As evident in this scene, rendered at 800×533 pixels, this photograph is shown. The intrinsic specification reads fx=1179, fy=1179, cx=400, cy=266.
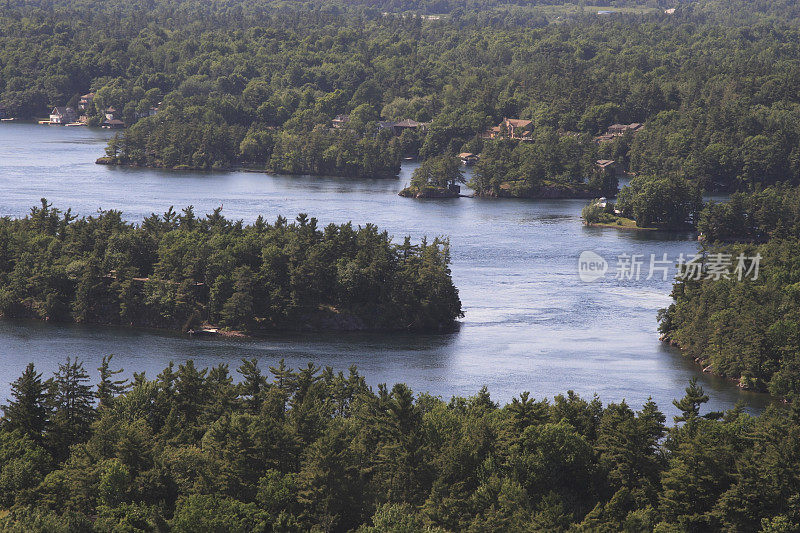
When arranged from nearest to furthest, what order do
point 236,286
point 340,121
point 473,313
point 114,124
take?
point 236,286, point 473,313, point 340,121, point 114,124

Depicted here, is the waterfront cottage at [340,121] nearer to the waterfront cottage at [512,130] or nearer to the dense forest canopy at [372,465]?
the waterfront cottage at [512,130]

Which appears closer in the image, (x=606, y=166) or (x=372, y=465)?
(x=372, y=465)

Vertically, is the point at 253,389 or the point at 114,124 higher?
the point at 114,124

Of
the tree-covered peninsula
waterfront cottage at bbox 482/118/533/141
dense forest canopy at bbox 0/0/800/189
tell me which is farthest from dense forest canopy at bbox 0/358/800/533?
waterfront cottage at bbox 482/118/533/141

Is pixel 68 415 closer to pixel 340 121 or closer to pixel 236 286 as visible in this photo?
pixel 236 286

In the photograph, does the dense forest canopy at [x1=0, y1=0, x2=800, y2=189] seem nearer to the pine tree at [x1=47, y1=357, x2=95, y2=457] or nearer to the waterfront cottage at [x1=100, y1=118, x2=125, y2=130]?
the waterfront cottage at [x1=100, y1=118, x2=125, y2=130]

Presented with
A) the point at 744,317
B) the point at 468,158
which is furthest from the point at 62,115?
the point at 744,317
